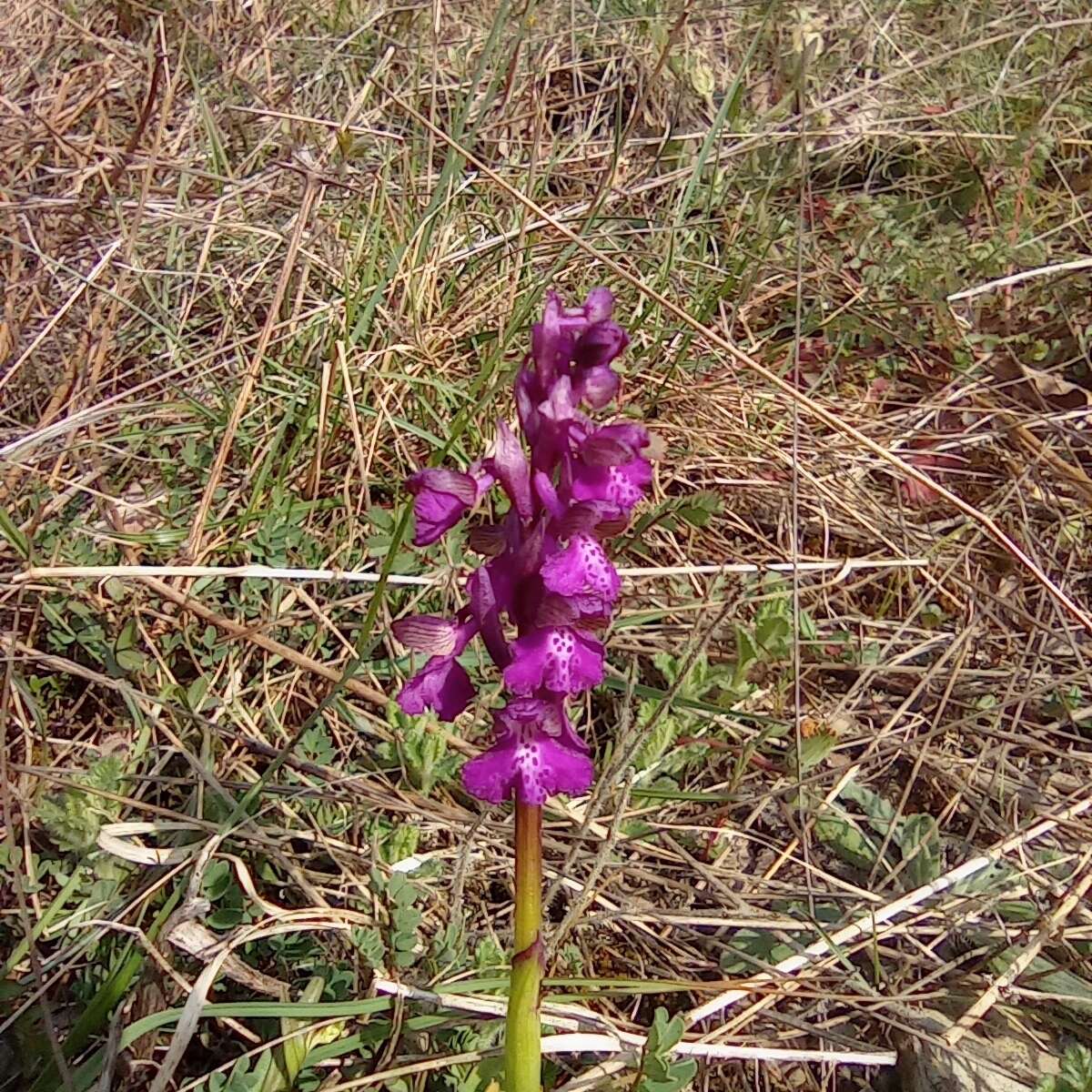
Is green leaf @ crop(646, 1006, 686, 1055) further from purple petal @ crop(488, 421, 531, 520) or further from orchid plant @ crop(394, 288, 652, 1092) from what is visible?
purple petal @ crop(488, 421, 531, 520)

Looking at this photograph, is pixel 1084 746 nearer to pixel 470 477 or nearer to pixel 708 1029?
pixel 708 1029

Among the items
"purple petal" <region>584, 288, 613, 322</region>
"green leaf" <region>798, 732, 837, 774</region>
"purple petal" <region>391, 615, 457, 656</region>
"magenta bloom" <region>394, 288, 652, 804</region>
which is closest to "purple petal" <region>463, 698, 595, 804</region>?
"magenta bloom" <region>394, 288, 652, 804</region>

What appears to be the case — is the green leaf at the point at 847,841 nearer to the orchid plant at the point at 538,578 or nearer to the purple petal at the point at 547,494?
the orchid plant at the point at 538,578

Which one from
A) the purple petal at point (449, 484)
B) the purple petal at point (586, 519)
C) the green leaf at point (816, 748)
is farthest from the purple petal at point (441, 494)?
the green leaf at point (816, 748)

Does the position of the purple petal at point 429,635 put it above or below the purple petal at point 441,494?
below

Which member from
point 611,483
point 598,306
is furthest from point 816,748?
point 598,306

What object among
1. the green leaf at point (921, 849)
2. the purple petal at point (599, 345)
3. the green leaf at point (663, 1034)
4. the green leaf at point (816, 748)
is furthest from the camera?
the green leaf at point (816, 748)

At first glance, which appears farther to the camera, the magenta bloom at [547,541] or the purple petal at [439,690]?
the purple petal at [439,690]

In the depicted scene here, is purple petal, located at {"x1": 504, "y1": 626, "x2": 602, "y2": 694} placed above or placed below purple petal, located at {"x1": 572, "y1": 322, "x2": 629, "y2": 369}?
below

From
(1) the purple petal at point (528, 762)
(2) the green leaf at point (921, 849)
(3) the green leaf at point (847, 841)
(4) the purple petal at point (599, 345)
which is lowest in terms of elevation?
(3) the green leaf at point (847, 841)
